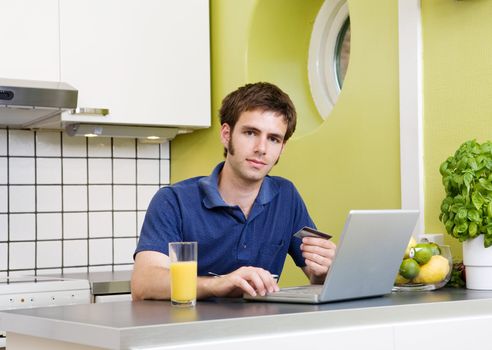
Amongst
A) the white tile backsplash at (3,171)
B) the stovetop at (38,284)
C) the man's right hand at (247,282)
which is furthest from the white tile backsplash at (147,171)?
the man's right hand at (247,282)

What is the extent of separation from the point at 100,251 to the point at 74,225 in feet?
0.55

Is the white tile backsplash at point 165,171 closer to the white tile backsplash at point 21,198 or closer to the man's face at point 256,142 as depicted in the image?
the white tile backsplash at point 21,198

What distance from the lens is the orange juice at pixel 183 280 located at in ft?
6.02

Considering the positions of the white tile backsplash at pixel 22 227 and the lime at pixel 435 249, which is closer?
the lime at pixel 435 249

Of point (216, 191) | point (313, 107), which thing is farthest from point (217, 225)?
point (313, 107)

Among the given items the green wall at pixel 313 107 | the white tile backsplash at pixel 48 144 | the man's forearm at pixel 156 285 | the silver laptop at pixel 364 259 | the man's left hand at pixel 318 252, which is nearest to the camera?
the silver laptop at pixel 364 259

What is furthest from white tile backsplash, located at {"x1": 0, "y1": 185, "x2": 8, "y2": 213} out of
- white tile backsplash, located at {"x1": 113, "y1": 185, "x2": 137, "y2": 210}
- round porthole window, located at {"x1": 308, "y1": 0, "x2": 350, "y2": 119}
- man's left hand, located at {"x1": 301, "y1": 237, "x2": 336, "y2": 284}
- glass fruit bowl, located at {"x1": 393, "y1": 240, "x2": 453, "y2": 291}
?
glass fruit bowl, located at {"x1": 393, "y1": 240, "x2": 453, "y2": 291}

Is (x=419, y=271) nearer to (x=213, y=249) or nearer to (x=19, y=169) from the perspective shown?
(x=213, y=249)

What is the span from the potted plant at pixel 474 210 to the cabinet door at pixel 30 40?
A: 1674 millimetres

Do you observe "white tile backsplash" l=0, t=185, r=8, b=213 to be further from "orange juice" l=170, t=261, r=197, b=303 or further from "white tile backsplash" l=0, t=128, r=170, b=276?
"orange juice" l=170, t=261, r=197, b=303

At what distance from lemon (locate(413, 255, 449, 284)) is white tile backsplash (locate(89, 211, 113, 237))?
186 centimetres

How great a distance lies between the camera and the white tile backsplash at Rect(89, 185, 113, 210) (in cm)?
372

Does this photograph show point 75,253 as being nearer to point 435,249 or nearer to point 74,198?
point 74,198

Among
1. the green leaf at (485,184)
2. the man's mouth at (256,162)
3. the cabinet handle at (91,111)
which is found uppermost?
the cabinet handle at (91,111)
